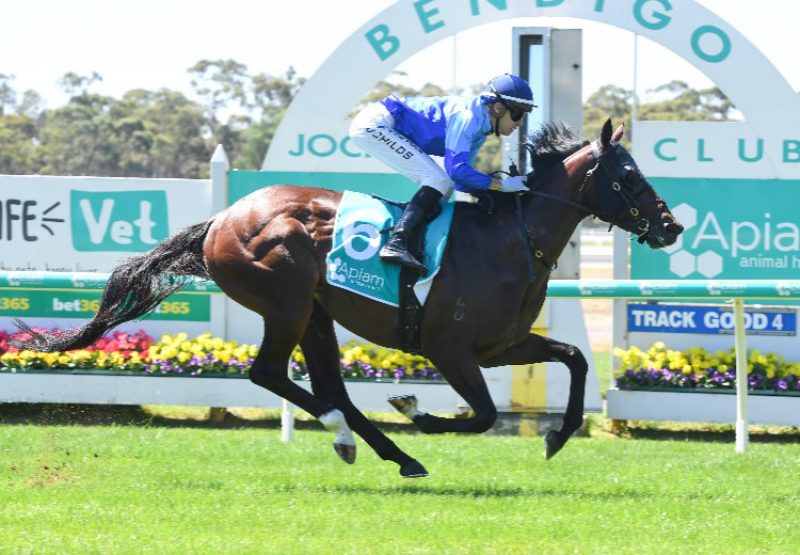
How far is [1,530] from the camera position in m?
4.83

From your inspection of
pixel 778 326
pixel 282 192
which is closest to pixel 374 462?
pixel 282 192

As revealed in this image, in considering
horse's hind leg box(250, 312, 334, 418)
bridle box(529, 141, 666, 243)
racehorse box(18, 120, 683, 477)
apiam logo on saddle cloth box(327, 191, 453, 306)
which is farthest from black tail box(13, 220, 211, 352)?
bridle box(529, 141, 666, 243)

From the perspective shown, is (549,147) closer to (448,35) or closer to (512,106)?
(512,106)

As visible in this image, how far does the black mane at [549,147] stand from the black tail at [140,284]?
1749 millimetres

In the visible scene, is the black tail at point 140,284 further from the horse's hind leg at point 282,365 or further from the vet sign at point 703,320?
the vet sign at point 703,320

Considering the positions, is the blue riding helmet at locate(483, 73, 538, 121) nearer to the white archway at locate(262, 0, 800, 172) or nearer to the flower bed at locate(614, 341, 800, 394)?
the white archway at locate(262, 0, 800, 172)

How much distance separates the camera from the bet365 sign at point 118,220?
9.15 m

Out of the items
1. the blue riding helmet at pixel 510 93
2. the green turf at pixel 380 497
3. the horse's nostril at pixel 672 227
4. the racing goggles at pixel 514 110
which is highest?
the blue riding helmet at pixel 510 93

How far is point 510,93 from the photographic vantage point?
5672 mm

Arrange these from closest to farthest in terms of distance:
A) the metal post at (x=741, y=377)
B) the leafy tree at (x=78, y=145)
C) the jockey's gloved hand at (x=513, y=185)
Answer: the jockey's gloved hand at (x=513, y=185), the metal post at (x=741, y=377), the leafy tree at (x=78, y=145)

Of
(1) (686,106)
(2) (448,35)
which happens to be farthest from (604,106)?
(2) (448,35)

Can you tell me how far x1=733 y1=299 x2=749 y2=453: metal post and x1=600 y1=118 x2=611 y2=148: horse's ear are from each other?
6.52 feet

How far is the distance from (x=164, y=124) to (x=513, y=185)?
179ft

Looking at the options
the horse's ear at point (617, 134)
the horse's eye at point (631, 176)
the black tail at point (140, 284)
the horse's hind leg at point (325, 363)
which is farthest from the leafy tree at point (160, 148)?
the horse's eye at point (631, 176)
